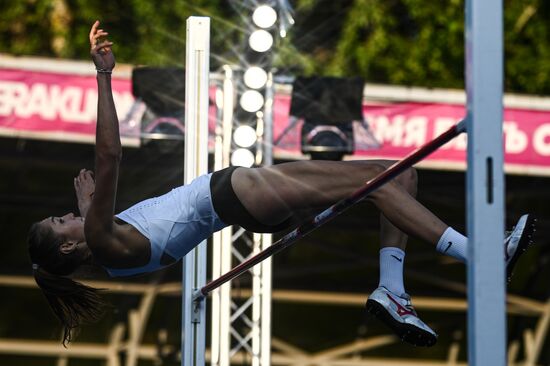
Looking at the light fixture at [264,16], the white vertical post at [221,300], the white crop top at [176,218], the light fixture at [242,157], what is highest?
the light fixture at [264,16]

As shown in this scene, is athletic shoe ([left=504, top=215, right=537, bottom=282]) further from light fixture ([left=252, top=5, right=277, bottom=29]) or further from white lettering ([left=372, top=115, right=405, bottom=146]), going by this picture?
white lettering ([left=372, top=115, right=405, bottom=146])

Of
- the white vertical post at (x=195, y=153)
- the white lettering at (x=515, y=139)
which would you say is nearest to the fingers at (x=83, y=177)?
the white vertical post at (x=195, y=153)

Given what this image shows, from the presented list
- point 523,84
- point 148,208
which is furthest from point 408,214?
point 523,84

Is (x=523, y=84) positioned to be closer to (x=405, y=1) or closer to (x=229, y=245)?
(x=405, y=1)

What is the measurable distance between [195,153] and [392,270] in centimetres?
131

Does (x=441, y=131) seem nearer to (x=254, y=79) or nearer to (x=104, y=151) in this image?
(x=254, y=79)

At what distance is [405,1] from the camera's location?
13.3 metres

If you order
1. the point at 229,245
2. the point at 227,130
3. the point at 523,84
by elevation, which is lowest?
the point at 229,245

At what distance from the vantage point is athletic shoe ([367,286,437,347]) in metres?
3.86

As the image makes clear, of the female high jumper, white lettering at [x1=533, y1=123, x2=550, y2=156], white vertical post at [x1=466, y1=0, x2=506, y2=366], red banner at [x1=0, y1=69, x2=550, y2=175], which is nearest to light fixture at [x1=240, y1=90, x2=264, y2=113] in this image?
red banner at [x1=0, y1=69, x2=550, y2=175]

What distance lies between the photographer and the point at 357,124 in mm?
7875

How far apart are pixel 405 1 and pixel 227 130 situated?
722 cm

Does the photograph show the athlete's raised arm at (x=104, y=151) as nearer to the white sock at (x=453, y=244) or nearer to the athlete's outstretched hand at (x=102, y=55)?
the athlete's outstretched hand at (x=102, y=55)

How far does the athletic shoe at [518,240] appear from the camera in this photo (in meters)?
3.46
